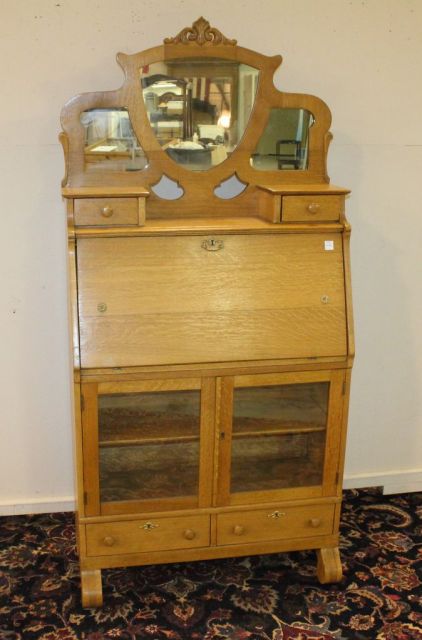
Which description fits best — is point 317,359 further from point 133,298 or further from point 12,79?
point 12,79

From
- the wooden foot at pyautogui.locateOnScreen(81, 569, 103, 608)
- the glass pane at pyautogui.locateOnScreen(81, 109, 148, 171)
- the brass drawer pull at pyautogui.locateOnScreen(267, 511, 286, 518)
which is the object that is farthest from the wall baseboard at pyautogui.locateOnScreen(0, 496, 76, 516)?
the glass pane at pyautogui.locateOnScreen(81, 109, 148, 171)

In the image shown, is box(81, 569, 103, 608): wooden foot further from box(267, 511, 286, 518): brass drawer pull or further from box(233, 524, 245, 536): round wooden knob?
box(267, 511, 286, 518): brass drawer pull

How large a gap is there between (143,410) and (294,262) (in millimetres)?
709

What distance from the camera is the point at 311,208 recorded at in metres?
2.35

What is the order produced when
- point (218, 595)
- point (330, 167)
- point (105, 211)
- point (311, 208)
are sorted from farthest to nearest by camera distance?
point (330, 167) → point (218, 595) → point (311, 208) → point (105, 211)

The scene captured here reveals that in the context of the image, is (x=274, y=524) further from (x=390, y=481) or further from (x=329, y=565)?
(x=390, y=481)

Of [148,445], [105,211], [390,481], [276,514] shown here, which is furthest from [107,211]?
[390,481]

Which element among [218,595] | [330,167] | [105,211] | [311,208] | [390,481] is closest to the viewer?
[105,211]

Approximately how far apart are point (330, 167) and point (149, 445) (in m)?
1.34

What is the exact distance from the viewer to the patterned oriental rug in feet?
7.51

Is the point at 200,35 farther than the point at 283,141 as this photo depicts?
No

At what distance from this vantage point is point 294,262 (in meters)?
2.35

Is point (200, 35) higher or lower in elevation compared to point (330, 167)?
higher

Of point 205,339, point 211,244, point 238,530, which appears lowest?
point 238,530
